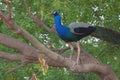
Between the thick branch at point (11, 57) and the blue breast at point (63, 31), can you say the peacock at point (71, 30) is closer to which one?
the blue breast at point (63, 31)

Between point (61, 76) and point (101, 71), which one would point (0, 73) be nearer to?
point (61, 76)

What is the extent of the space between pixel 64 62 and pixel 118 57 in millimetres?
1935

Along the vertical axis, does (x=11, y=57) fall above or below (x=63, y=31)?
below

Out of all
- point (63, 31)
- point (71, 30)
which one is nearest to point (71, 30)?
point (71, 30)

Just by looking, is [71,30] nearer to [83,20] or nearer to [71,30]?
[71,30]

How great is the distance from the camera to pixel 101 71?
550 centimetres

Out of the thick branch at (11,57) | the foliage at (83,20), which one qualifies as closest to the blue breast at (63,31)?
the thick branch at (11,57)

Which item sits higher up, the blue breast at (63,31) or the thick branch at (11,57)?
the blue breast at (63,31)

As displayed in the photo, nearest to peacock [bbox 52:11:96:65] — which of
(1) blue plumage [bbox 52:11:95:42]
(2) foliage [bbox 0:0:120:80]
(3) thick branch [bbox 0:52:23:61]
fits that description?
(1) blue plumage [bbox 52:11:95:42]

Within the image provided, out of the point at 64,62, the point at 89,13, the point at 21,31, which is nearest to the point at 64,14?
the point at 89,13

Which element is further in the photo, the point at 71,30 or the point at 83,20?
the point at 83,20

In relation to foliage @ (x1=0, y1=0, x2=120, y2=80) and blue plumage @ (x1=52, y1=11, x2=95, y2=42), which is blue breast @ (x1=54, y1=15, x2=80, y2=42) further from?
foliage @ (x1=0, y1=0, x2=120, y2=80)

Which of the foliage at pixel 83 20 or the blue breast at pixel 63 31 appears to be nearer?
the blue breast at pixel 63 31

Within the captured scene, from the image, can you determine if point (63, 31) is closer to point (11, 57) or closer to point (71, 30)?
point (71, 30)
